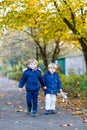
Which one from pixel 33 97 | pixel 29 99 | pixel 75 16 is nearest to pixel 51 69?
pixel 33 97

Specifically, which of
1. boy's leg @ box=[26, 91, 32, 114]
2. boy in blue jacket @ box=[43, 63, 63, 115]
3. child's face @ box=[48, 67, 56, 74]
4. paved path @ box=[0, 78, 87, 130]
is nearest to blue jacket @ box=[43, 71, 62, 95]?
boy in blue jacket @ box=[43, 63, 63, 115]

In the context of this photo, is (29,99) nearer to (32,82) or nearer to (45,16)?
(32,82)

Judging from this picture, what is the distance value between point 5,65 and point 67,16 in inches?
2632

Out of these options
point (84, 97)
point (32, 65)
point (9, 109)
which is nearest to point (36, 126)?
point (32, 65)

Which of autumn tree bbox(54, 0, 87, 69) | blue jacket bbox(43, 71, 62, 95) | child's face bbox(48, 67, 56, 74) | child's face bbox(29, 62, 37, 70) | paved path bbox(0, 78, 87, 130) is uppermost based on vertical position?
autumn tree bbox(54, 0, 87, 69)

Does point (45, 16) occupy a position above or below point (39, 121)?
above

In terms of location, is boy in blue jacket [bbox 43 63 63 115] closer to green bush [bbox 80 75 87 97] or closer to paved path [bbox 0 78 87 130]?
paved path [bbox 0 78 87 130]

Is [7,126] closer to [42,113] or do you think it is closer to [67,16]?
[42,113]

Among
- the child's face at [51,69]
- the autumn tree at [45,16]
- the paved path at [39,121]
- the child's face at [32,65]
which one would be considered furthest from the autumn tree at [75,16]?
the child's face at [32,65]

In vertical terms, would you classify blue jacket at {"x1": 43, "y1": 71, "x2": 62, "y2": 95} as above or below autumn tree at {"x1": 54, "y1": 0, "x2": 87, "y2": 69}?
below

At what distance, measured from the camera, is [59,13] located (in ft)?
73.5

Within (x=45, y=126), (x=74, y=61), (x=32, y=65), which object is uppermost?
(x=74, y=61)

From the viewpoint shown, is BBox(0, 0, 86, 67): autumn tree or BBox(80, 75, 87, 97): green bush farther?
BBox(0, 0, 86, 67): autumn tree

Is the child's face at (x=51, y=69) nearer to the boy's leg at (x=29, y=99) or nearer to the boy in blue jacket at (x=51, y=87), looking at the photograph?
the boy in blue jacket at (x=51, y=87)
